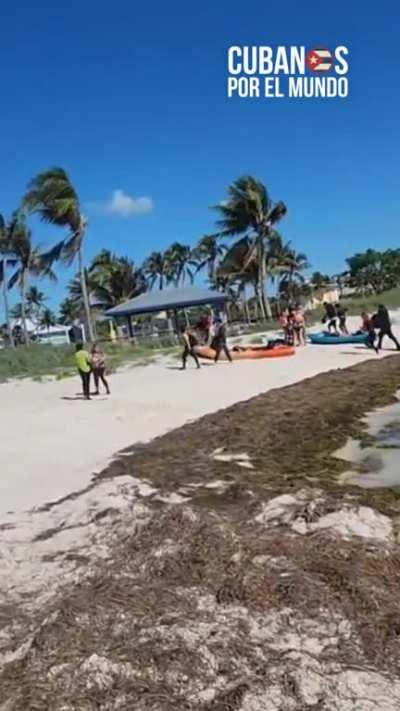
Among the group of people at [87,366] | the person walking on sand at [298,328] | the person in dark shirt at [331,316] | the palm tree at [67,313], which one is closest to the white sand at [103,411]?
the group of people at [87,366]

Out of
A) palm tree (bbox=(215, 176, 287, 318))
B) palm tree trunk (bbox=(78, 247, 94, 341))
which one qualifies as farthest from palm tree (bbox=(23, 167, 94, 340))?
palm tree (bbox=(215, 176, 287, 318))

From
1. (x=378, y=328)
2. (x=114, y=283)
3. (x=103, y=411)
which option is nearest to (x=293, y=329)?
(x=378, y=328)

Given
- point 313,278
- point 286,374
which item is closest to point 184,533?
point 286,374

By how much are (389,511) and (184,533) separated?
Answer: 1.95 metres

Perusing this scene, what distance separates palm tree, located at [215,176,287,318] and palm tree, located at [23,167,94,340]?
1031 centimetres

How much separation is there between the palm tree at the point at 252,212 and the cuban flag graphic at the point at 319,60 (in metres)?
22.3

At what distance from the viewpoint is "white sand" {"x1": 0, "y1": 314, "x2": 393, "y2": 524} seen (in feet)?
28.5

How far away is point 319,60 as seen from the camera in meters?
17.3

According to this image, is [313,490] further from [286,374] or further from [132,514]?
[286,374]

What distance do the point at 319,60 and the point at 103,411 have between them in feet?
35.2

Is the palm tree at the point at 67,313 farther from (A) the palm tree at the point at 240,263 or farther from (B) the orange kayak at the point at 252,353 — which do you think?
(B) the orange kayak at the point at 252,353

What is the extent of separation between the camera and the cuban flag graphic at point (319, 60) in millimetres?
17125

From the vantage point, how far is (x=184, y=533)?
5848 mm

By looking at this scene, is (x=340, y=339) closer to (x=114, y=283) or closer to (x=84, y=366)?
(x=84, y=366)
